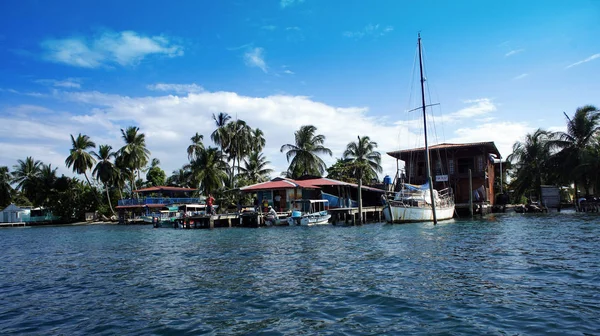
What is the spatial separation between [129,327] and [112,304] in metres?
2.03

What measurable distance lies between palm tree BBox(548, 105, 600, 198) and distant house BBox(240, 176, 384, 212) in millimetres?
19033

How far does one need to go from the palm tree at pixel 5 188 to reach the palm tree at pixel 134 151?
23.5 m

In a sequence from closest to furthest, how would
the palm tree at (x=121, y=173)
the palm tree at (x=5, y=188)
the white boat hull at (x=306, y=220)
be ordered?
the white boat hull at (x=306, y=220) < the palm tree at (x=121, y=173) < the palm tree at (x=5, y=188)

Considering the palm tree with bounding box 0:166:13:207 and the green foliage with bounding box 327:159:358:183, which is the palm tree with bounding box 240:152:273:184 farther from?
the palm tree with bounding box 0:166:13:207

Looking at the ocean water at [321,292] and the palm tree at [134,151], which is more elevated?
the palm tree at [134,151]

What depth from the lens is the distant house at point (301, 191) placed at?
4047 cm

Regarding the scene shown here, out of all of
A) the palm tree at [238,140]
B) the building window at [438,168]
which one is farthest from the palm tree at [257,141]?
the building window at [438,168]

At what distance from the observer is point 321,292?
376 inches

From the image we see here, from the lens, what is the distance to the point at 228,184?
5862cm

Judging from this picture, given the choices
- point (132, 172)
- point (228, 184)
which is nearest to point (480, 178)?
point (228, 184)

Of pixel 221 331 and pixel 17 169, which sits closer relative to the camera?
pixel 221 331

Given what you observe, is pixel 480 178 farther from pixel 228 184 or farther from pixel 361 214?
pixel 228 184

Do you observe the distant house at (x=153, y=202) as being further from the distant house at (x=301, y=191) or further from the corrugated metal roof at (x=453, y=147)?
the corrugated metal roof at (x=453, y=147)

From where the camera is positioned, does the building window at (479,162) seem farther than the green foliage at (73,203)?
No
